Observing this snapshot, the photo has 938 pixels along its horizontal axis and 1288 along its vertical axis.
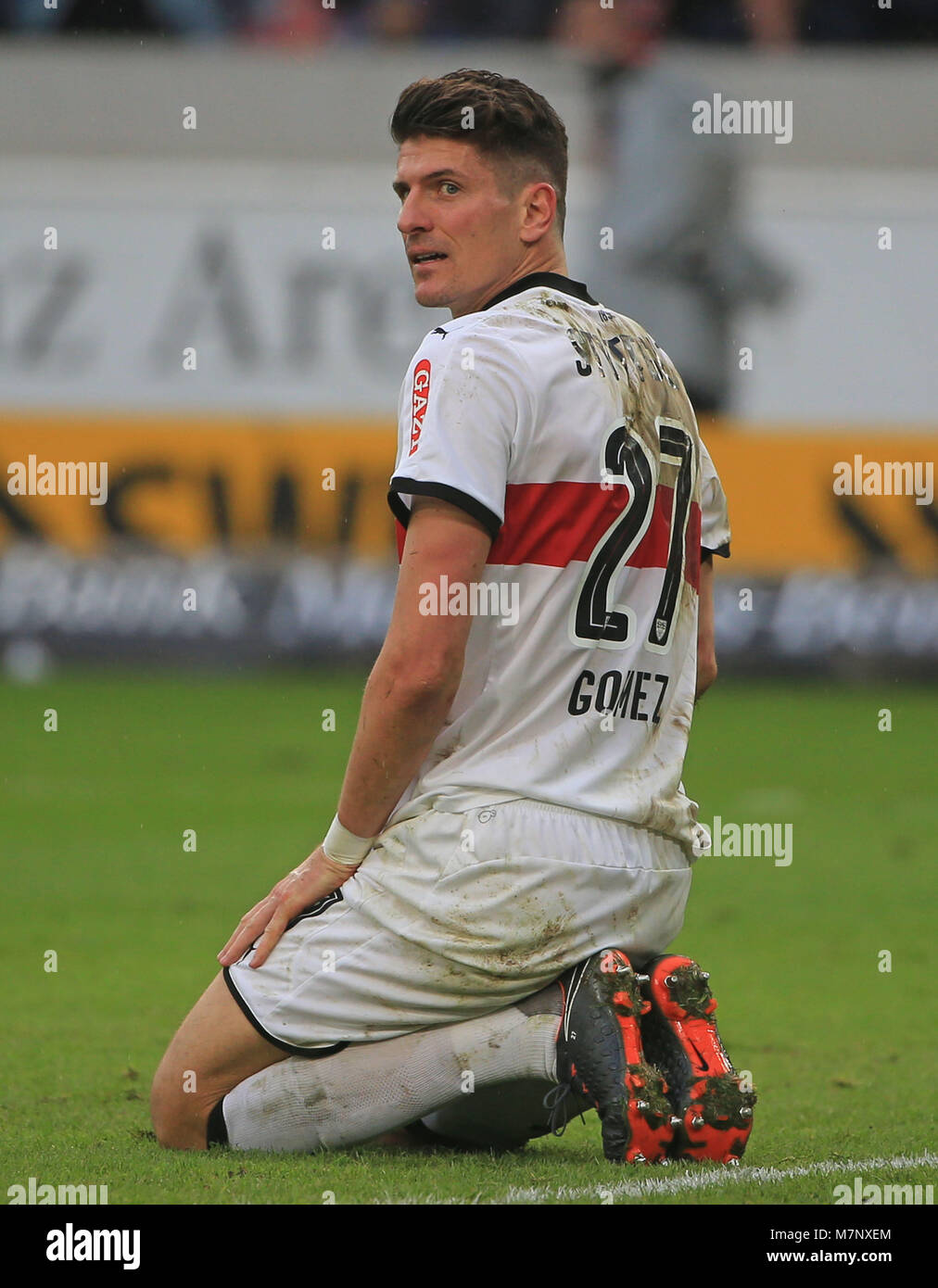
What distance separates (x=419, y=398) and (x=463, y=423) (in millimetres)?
128

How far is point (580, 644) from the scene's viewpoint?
12.3ft

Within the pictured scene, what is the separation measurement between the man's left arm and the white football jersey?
0.12 ft

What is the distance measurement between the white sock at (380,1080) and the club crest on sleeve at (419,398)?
1121 mm

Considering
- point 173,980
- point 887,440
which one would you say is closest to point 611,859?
point 173,980

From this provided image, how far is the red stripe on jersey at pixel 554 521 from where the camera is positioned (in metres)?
3.70

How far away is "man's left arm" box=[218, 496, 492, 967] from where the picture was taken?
3551 millimetres
